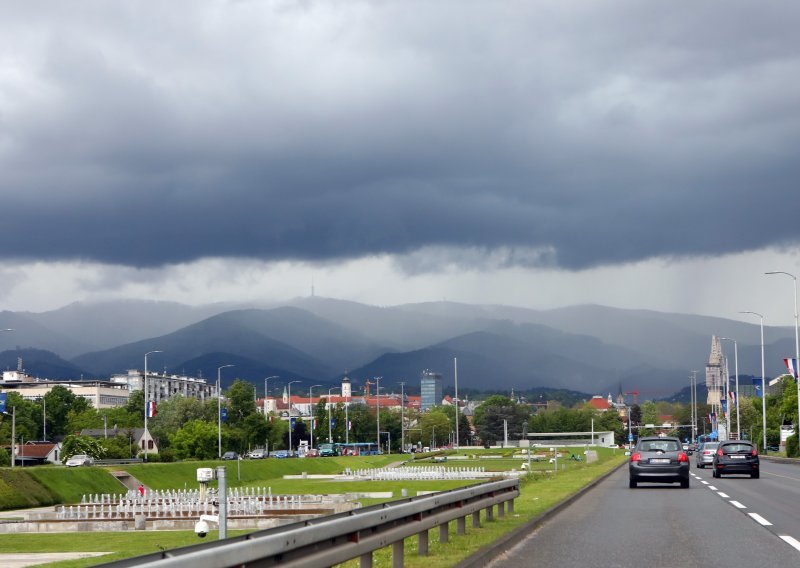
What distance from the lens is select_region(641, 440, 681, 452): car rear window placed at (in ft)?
116

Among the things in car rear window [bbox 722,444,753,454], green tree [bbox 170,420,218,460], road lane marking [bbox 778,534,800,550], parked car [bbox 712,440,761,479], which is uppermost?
road lane marking [bbox 778,534,800,550]

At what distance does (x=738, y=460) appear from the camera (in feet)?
147

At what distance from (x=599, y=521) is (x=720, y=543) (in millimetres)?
4790

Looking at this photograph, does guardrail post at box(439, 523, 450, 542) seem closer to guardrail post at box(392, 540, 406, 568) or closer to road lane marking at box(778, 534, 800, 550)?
guardrail post at box(392, 540, 406, 568)

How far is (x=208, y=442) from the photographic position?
334ft

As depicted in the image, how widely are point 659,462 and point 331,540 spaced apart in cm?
2716

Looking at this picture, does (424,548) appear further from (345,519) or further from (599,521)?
(599,521)

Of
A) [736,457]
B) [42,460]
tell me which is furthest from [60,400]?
[736,457]

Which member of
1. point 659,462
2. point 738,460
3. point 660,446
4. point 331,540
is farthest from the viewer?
point 738,460

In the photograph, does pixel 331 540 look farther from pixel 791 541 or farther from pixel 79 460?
pixel 79 460

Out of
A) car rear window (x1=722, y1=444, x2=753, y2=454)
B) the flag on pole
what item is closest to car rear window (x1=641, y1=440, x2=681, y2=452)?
car rear window (x1=722, y1=444, x2=753, y2=454)

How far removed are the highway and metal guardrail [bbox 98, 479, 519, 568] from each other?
3.56ft

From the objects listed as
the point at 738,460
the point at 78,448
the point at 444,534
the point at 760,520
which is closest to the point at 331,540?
the point at 444,534

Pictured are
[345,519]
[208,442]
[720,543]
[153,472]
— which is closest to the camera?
[345,519]
